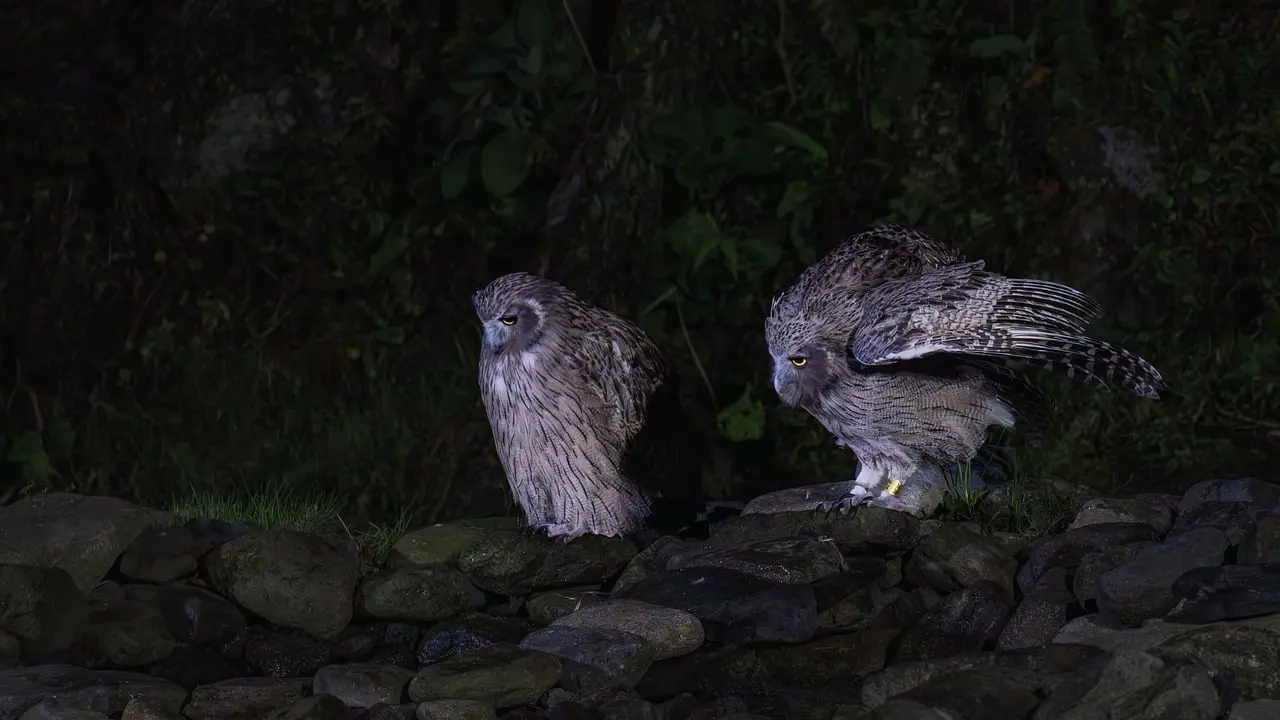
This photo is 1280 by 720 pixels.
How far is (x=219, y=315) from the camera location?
275 inches

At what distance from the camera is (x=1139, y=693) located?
3.55 m

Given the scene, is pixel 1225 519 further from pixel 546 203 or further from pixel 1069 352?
pixel 546 203

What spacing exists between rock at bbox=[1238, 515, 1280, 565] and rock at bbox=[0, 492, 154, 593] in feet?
10.9

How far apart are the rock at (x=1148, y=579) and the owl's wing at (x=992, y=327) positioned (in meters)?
0.56

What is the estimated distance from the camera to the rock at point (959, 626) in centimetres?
434

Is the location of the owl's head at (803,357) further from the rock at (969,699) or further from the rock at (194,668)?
the rock at (194,668)

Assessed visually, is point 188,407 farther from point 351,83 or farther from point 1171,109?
point 1171,109

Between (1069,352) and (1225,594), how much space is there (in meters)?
0.87

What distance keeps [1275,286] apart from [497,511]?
3.21m

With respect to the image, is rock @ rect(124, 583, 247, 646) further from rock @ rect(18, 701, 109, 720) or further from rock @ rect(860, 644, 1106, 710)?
rock @ rect(860, 644, 1106, 710)

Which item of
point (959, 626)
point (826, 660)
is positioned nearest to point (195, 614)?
point (826, 660)

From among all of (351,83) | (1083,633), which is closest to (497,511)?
(351,83)

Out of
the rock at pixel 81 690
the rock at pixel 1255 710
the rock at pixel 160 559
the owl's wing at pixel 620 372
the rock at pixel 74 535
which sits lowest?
the rock at pixel 81 690

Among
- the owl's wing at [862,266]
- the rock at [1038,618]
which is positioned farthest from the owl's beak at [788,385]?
the rock at [1038,618]
